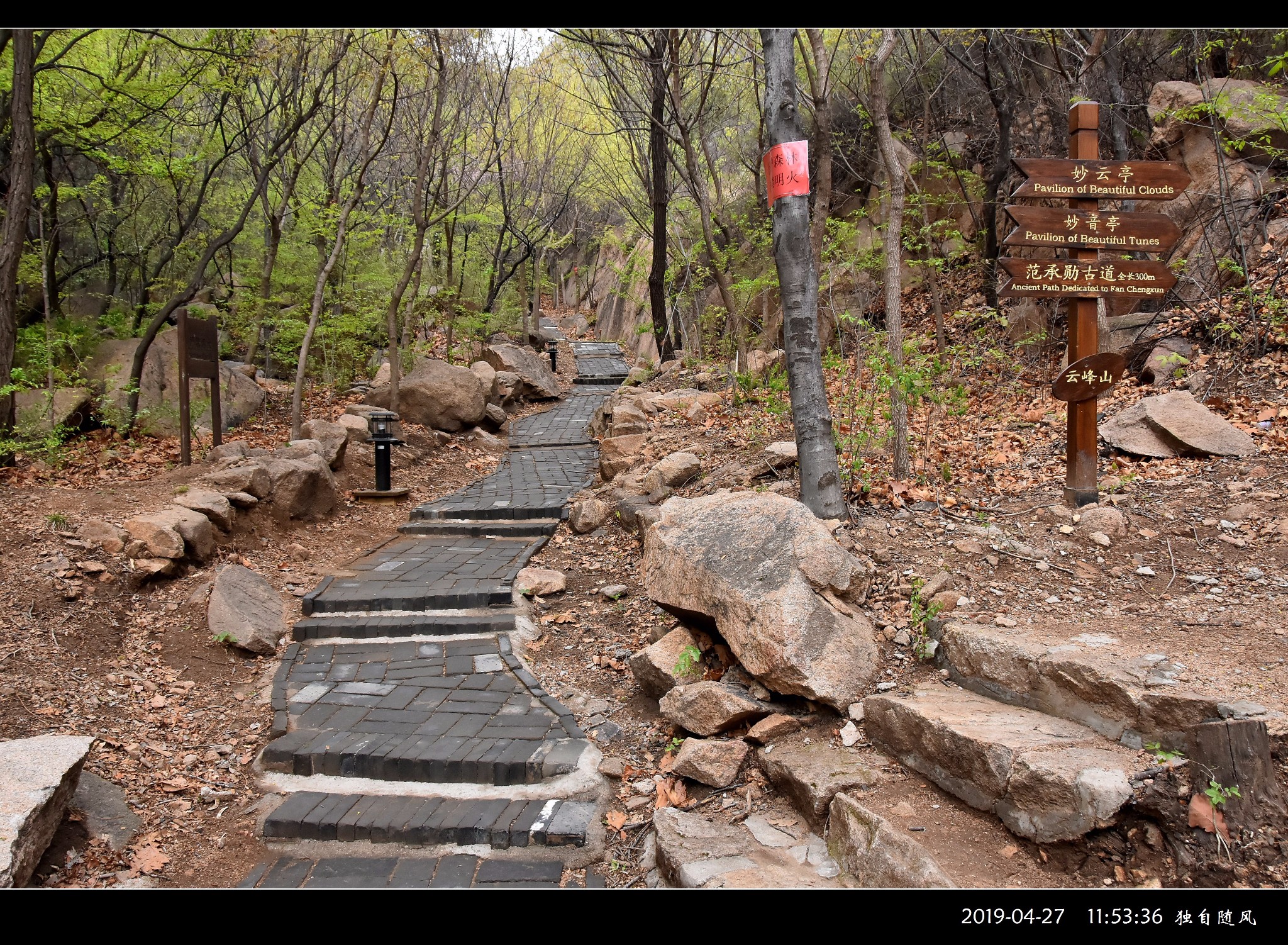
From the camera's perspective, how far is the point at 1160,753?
119 inches

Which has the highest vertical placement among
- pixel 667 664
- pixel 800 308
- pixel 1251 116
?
pixel 1251 116

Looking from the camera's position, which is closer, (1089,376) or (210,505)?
(1089,376)

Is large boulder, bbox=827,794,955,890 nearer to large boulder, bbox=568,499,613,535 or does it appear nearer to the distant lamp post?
large boulder, bbox=568,499,613,535

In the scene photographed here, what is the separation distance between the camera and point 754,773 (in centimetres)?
411

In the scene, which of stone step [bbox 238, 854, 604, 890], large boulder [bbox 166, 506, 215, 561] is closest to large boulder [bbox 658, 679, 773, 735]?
stone step [bbox 238, 854, 604, 890]

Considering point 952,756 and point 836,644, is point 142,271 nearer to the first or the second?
point 836,644

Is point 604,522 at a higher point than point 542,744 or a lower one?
higher

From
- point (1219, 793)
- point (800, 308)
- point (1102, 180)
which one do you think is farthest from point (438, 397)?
point (1219, 793)

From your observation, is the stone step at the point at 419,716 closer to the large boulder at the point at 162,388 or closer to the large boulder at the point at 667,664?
the large boulder at the point at 667,664

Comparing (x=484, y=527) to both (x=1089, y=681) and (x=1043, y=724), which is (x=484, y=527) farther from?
(x=1089, y=681)

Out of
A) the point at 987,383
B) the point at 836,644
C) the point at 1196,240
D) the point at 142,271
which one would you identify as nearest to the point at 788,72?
the point at 836,644

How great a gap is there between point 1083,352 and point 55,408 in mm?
12543

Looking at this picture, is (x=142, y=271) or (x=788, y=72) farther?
(x=142, y=271)

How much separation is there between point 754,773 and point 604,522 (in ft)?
15.3
